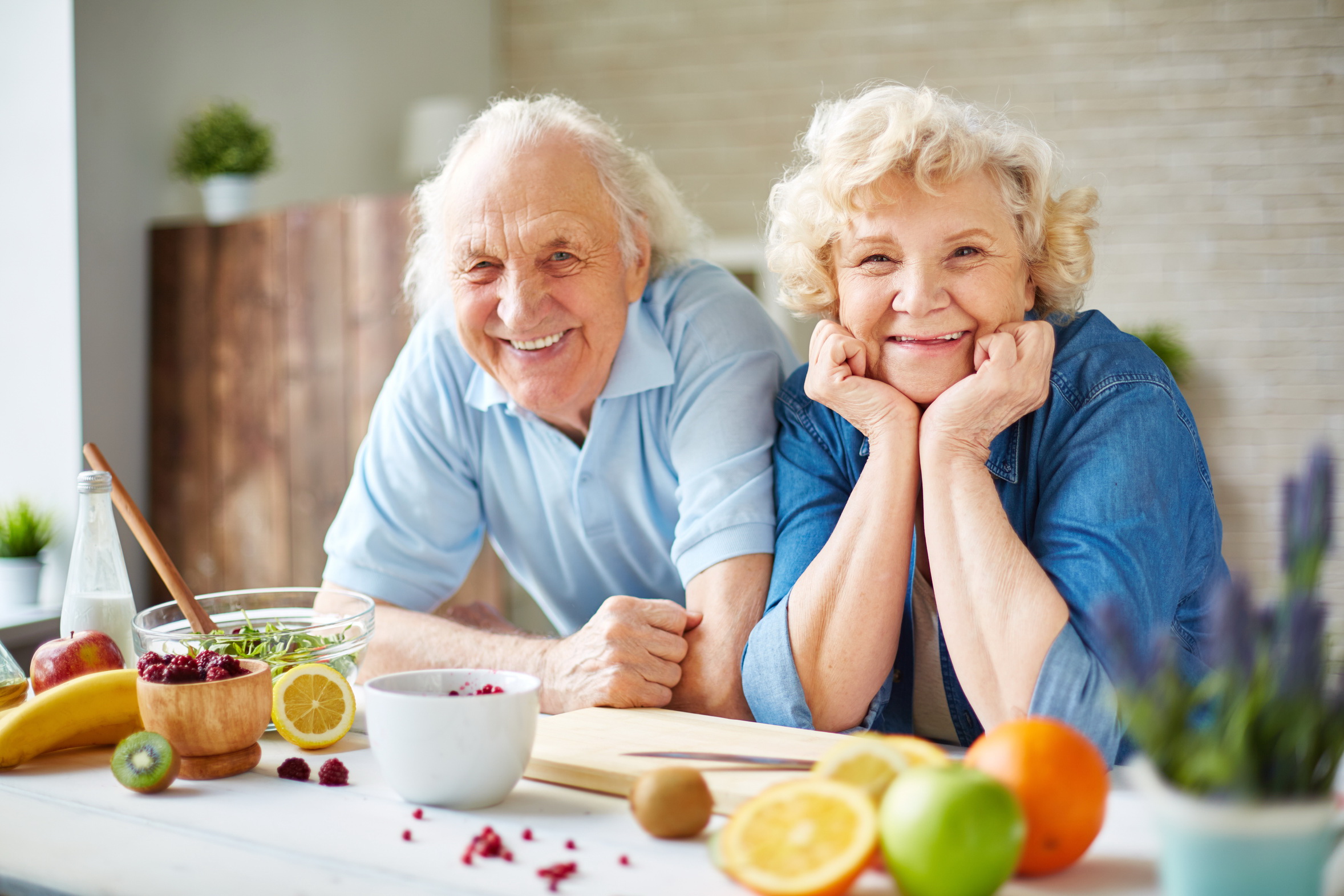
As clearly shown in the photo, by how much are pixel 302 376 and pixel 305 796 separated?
2.42 m

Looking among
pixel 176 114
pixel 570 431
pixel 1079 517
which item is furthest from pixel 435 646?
pixel 176 114

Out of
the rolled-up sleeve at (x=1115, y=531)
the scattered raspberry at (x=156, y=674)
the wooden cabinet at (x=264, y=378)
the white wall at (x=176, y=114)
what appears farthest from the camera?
the wooden cabinet at (x=264, y=378)

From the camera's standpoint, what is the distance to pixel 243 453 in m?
3.25

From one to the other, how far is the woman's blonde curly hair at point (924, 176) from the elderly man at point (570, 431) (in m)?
0.25

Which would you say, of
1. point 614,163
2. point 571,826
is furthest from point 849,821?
point 614,163

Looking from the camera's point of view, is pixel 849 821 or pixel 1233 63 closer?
pixel 849 821

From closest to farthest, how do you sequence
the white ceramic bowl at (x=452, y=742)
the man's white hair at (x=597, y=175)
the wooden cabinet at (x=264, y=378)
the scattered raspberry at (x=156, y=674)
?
the white ceramic bowl at (x=452, y=742) → the scattered raspberry at (x=156, y=674) → the man's white hair at (x=597, y=175) → the wooden cabinet at (x=264, y=378)

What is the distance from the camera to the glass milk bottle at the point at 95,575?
4.27 feet

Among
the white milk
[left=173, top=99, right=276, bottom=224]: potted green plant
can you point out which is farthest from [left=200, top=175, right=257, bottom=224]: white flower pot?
the white milk

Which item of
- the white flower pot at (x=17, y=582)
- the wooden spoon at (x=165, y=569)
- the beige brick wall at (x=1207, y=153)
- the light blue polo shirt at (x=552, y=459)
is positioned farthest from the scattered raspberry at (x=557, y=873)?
the beige brick wall at (x=1207, y=153)

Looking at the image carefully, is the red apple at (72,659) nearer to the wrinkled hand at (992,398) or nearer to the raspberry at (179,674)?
the raspberry at (179,674)

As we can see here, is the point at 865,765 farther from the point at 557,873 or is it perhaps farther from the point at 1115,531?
the point at 1115,531

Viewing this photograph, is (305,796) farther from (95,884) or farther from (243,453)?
(243,453)

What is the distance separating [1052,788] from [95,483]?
1.12 meters
